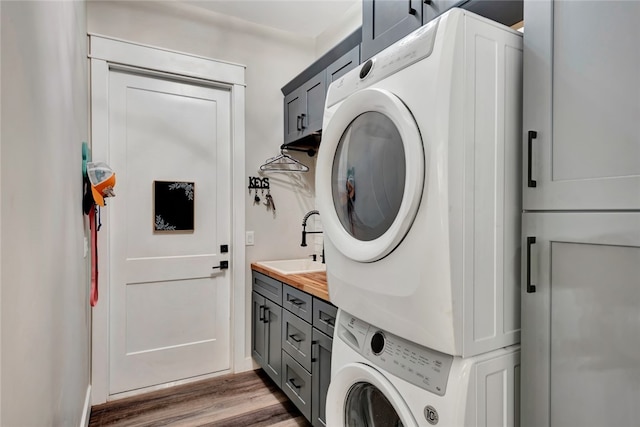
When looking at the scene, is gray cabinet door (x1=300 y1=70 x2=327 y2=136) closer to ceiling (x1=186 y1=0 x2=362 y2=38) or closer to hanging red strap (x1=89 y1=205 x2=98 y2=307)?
ceiling (x1=186 y1=0 x2=362 y2=38)

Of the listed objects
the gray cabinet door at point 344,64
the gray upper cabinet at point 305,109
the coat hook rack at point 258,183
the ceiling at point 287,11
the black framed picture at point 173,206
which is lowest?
the black framed picture at point 173,206

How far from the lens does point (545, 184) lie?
98 cm

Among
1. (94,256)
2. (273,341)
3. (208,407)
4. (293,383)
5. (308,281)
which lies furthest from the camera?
(273,341)

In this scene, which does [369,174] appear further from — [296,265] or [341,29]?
[341,29]

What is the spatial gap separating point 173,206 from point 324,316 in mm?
1438

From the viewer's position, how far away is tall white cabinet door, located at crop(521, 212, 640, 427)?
819 mm

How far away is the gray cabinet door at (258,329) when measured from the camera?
264 cm

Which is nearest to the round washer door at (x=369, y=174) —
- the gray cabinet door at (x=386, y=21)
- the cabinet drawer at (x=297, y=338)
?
the gray cabinet door at (x=386, y=21)

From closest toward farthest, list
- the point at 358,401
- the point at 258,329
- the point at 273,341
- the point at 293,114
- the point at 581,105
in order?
the point at 581,105
the point at 358,401
the point at 273,341
the point at 258,329
the point at 293,114

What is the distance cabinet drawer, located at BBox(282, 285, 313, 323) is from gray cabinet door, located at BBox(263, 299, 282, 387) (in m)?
0.14

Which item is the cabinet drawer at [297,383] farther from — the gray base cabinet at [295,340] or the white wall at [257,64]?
the white wall at [257,64]

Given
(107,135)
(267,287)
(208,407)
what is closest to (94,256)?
(107,135)

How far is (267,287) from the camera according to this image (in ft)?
8.36

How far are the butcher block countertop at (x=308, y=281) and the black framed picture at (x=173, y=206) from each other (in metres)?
0.68
